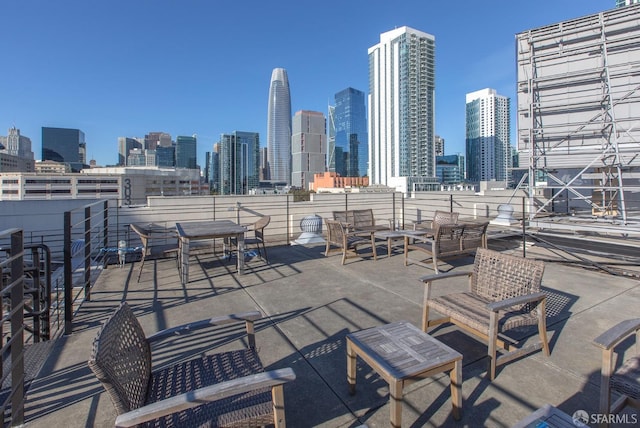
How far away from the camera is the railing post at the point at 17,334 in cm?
187

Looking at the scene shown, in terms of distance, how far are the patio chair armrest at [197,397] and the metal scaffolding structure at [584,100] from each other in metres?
7.93

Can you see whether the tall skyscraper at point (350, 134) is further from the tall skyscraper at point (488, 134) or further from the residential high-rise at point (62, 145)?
the residential high-rise at point (62, 145)

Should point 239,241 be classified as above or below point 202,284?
above

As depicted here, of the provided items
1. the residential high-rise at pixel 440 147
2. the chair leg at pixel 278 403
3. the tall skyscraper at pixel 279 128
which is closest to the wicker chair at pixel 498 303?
the chair leg at pixel 278 403

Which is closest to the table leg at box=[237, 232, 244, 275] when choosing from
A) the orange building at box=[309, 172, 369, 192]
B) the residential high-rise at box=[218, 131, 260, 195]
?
the orange building at box=[309, 172, 369, 192]

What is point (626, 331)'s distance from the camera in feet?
5.82

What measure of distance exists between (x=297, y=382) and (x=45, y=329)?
3047mm

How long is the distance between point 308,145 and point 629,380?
165 meters

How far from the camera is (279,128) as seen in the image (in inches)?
6954

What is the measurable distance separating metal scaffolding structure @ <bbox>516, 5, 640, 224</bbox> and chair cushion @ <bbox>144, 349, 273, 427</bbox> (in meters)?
7.79

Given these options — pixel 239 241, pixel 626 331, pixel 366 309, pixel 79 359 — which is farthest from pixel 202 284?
pixel 626 331

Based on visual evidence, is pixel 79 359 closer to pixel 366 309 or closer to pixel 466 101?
pixel 366 309

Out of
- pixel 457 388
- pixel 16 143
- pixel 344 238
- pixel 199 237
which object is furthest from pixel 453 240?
pixel 16 143

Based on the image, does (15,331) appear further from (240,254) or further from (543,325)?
(543,325)
